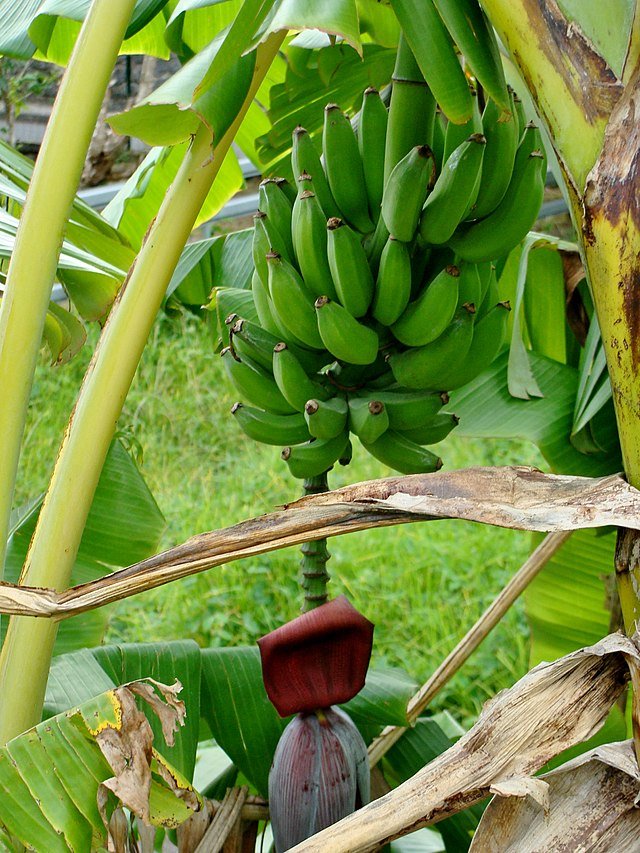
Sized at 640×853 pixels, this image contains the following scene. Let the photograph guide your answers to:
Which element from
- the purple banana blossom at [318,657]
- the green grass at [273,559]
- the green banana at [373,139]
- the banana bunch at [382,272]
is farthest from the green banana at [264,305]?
the green grass at [273,559]

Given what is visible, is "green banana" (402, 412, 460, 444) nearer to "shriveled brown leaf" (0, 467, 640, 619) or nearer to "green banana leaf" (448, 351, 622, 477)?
"green banana leaf" (448, 351, 622, 477)

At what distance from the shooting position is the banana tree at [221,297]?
0.35 metres

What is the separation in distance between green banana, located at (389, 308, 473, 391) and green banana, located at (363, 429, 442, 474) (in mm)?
46

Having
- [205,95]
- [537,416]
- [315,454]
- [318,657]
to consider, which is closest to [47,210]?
[205,95]

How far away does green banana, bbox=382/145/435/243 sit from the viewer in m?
0.49

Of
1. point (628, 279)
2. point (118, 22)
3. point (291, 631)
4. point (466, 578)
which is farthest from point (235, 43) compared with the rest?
point (466, 578)

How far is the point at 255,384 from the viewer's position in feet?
1.96

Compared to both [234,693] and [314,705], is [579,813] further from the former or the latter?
[234,693]

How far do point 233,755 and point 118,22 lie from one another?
57 cm

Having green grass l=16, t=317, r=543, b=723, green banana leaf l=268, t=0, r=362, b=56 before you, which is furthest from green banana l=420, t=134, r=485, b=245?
green grass l=16, t=317, r=543, b=723

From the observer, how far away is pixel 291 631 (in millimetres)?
521

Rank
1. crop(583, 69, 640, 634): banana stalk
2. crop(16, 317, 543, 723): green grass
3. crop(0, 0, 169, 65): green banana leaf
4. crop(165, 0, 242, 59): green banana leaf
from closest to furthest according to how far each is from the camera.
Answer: crop(583, 69, 640, 634): banana stalk < crop(0, 0, 169, 65): green banana leaf < crop(165, 0, 242, 59): green banana leaf < crop(16, 317, 543, 723): green grass

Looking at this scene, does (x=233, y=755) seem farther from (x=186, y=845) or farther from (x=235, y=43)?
(x=235, y=43)

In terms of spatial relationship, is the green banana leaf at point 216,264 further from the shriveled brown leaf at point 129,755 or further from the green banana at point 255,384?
the shriveled brown leaf at point 129,755
